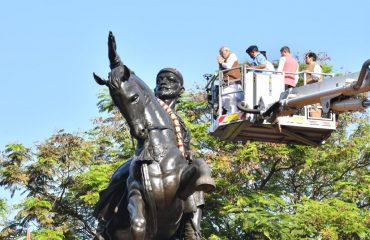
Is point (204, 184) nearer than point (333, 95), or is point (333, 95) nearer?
point (204, 184)

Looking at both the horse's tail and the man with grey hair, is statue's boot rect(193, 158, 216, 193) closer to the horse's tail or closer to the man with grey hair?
the horse's tail

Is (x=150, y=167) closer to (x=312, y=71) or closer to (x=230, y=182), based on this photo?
(x=312, y=71)

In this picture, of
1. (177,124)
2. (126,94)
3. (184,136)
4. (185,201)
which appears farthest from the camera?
(184,136)

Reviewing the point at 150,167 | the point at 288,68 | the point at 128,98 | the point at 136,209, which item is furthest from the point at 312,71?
the point at 136,209

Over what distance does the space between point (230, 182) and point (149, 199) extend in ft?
57.1

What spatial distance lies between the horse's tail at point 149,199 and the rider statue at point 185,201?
60cm

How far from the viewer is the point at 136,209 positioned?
1063 cm

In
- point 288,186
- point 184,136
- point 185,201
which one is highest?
point 184,136

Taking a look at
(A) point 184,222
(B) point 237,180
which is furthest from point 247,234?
(A) point 184,222

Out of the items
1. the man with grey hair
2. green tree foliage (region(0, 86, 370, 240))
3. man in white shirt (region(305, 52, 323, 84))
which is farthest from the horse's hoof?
green tree foliage (region(0, 86, 370, 240))

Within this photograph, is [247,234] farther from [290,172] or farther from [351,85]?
[351,85]

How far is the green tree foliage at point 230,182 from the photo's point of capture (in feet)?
88.3

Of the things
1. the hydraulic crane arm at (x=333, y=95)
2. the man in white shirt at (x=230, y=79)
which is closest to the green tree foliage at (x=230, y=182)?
the man in white shirt at (x=230, y=79)

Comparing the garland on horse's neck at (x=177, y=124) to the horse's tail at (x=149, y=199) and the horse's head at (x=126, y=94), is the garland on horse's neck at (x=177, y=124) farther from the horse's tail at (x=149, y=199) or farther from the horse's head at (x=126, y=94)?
the horse's tail at (x=149, y=199)
